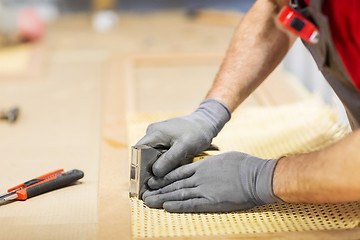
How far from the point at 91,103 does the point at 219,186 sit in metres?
0.90

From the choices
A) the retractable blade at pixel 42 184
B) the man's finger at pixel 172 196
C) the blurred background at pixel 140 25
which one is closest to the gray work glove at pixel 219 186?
the man's finger at pixel 172 196

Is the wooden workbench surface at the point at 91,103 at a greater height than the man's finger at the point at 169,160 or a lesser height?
lesser

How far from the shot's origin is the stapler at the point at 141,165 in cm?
119

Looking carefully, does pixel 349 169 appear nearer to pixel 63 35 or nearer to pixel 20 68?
pixel 20 68

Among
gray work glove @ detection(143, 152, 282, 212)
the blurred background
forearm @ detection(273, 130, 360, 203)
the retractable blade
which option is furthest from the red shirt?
the blurred background

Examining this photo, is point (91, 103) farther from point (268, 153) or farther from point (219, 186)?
point (219, 186)

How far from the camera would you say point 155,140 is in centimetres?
124

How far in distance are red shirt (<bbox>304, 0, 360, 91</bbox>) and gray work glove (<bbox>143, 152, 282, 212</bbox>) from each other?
26cm

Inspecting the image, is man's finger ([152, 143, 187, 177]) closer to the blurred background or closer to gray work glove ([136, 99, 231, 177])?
gray work glove ([136, 99, 231, 177])

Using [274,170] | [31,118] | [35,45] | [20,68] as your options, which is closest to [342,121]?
[274,170]

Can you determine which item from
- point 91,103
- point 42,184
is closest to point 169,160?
point 42,184

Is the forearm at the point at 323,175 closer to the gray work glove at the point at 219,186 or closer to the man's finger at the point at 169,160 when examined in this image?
the gray work glove at the point at 219,186

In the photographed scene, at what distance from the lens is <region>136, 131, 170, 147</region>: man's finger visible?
1235 millimetres

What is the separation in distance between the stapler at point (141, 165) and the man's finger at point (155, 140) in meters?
0.01
